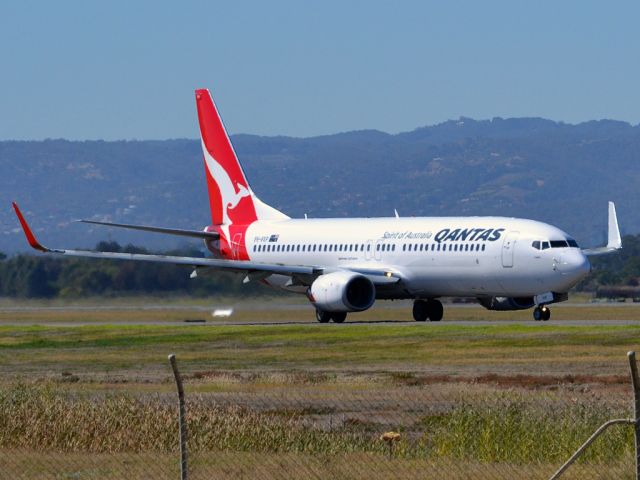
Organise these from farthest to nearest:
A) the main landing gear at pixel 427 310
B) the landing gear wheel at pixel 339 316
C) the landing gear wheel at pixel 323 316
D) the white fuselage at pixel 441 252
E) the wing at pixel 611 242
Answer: the wing at pixel 611 242 → the main landing gear at pixel 427 310 → the landing gear wheel at pixel 323 316 → the landing gear wheel at pixel 339 316 → the white fuselage at pixel 441 252

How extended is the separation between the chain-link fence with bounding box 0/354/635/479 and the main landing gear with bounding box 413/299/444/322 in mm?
29989

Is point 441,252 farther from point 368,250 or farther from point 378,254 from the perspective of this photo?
point 368,250

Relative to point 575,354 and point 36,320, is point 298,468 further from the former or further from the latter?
point 36,320

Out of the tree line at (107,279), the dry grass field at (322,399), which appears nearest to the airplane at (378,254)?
the tree line at (107,279)

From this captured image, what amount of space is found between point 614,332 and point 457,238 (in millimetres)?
10415

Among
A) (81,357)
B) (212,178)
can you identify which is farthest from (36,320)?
(81,357)

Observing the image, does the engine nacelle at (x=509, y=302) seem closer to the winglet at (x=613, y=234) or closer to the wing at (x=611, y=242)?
the wing at (x=611, y=242)

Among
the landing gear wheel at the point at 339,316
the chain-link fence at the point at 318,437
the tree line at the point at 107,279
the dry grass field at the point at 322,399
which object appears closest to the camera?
the chain-link fence at the point at 318,437

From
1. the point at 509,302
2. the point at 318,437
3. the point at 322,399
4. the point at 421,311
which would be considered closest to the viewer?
the point at 318,437

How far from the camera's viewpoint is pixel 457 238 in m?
55.2

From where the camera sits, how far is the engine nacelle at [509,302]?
57.1m

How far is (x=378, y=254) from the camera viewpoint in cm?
5831

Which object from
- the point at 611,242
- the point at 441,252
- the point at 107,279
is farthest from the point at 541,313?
the point at 107,279

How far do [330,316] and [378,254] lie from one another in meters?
2.81
